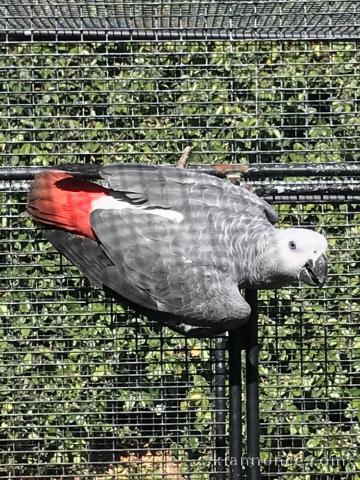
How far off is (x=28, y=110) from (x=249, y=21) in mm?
707

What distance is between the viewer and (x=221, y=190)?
4.99 feet

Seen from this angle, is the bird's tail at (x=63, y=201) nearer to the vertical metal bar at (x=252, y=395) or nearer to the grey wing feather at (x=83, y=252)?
the grey wing feather at (x=83, y=252)

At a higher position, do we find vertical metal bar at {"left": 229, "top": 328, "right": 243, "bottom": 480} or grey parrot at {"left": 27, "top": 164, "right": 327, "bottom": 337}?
grey parrot at {"left": 27, "top": 164, "right": 327, "bottom": 337}

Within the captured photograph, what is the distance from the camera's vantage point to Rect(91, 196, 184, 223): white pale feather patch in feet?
4.91

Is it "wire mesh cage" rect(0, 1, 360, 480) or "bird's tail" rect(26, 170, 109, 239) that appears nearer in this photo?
"bird's tail" rect(26, 170, 109, 239)

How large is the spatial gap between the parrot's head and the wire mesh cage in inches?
5.4

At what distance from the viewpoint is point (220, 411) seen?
1814 mm

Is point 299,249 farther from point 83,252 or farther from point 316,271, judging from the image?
point 83,252

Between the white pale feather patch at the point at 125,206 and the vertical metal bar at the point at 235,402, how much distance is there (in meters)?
0.25

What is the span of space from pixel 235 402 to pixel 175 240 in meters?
0.34

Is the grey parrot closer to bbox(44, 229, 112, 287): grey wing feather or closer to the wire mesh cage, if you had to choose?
bbox(44, 229, 112, 287): grey wing feather

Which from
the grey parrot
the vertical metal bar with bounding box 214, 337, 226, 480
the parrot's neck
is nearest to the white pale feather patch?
the grey parrot

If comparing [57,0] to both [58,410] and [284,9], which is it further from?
[58,410]

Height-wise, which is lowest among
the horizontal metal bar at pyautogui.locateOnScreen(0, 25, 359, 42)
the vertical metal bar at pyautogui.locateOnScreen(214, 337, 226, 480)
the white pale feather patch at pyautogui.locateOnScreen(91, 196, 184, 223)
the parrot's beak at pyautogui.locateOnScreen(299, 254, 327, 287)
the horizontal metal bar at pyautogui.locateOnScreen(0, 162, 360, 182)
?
the vertical metal bar at pyautogui.locateOnScreen(214, 337, 226, 480)
